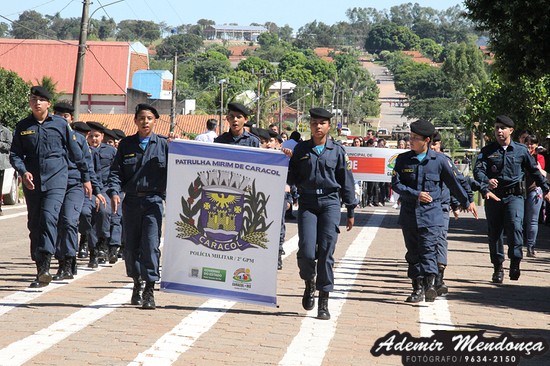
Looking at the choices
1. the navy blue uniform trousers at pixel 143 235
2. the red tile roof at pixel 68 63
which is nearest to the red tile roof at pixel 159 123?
the red tile roof at pixel 68 63

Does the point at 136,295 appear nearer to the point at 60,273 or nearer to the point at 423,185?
the point at 60,273

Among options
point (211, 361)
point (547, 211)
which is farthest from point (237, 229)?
point (547, 211)

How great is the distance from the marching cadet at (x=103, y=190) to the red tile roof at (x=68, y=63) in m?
89.4

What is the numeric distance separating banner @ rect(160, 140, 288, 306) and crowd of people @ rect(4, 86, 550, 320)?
189 millimetres

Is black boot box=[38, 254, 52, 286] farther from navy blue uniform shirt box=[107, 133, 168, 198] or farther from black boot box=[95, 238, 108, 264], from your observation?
black boot box=[95, 238, 108, 264]

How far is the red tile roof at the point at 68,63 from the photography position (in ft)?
343

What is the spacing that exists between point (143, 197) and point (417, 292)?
314 centimetres

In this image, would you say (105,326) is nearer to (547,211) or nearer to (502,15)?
(502,15)

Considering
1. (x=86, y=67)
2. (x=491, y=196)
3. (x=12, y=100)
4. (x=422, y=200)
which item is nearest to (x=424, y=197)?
(x=422, y=200)

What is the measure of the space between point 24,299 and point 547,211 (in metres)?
16.3

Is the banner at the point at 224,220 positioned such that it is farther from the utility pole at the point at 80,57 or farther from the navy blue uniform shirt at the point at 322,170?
the utility pole at the point at 80,57

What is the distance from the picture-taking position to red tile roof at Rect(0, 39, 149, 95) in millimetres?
104688

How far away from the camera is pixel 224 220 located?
11.0 meters

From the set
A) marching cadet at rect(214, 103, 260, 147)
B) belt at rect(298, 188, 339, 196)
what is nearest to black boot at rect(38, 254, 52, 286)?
marching cadet at rect(214, 103, 260, 147)
